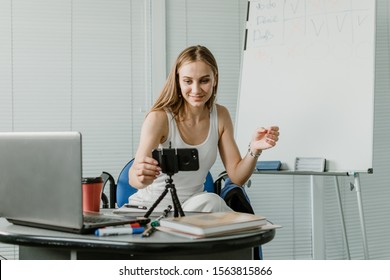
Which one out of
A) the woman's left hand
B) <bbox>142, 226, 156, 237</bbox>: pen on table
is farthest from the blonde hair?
<bbox>142, 226, 156, 237</bbox>: pen on table

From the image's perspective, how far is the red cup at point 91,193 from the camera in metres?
1.46

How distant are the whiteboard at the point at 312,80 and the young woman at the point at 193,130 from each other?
543 mm

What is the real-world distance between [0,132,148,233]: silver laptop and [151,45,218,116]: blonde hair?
2.65 ft

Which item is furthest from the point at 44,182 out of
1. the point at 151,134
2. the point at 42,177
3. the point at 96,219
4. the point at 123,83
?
the point at 123,83

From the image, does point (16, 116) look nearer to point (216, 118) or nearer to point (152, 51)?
point (152, 51)

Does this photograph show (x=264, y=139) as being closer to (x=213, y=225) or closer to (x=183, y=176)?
(x=183, y=176)

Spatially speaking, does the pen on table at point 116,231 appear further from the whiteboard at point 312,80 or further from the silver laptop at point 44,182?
the whiteboard at point 312,80

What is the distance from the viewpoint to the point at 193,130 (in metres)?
2.09

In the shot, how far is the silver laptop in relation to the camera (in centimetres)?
116

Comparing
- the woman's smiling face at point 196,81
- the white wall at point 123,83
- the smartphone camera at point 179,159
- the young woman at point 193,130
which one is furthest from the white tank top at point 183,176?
the white wall at point 123,83

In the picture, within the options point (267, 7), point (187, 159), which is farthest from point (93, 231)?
point (267, 7)

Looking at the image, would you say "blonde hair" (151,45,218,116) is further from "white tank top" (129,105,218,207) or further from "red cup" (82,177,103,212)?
"red cup" (82,177,103,212)

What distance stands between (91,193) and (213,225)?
47cm

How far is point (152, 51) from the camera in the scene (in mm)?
3078
